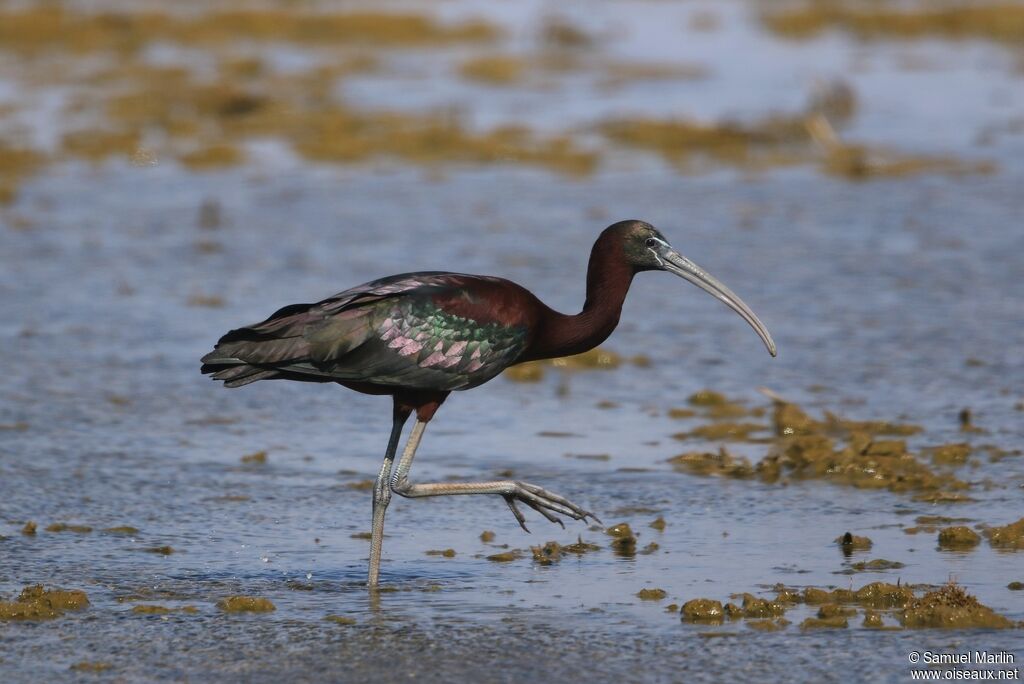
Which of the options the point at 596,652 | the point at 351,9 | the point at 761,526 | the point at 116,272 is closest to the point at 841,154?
the point at 116,272

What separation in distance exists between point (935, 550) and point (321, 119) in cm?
1524

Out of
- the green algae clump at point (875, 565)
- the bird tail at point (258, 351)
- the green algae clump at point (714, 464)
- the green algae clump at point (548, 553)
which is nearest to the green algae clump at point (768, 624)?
the green algae clump at point (875, 565)

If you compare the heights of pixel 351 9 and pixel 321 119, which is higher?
pixel 351 9

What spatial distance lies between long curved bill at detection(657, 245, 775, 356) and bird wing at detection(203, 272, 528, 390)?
2.70 ft

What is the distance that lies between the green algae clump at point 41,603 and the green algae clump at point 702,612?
242 cm

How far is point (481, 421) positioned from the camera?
10.9 metres

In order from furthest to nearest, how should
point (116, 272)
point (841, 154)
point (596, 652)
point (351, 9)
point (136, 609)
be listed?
point (351, 9) → point (841, 154) → point (116, 272) → point (136, 609) → point (596, 652)

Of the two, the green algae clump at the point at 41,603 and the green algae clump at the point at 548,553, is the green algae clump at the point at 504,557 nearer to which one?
the green algae clump at the point at 548,553

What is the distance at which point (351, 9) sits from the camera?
112 ft

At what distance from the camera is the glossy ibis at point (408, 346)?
7695mm

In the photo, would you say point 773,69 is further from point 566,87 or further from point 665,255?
point 665,255

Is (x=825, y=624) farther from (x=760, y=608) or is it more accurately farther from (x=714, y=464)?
(x=714, y=464)

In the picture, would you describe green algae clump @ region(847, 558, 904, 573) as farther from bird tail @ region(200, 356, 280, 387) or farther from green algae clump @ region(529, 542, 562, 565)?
bird tail @ region(200, 356, 280, 387)

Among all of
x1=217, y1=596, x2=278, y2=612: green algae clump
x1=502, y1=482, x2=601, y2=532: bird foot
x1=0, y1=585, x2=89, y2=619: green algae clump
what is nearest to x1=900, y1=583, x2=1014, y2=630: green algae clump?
x1=502, y1=482, x2=601, y2=532: bird foot
